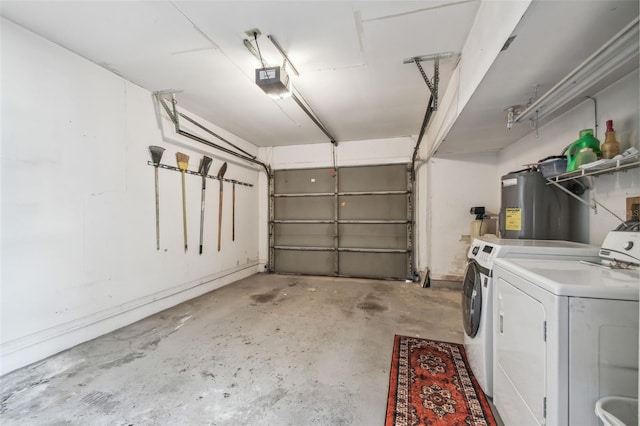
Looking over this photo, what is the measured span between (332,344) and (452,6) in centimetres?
285

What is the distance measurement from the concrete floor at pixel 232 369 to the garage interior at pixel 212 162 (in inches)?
0.7

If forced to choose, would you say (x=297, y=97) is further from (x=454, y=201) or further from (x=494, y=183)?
(x=494, y=183)

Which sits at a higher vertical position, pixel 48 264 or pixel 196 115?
pixel 196 115

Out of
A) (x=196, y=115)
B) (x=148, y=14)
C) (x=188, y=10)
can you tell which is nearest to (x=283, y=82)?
(x=188, y=10)

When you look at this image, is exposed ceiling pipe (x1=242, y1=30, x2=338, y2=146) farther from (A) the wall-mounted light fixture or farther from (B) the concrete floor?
(B) the concrete floor

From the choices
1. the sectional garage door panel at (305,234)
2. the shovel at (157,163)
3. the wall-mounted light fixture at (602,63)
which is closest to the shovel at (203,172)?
the shovel at (157,163)

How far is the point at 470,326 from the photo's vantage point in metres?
1.93

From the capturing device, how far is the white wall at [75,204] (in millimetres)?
2020

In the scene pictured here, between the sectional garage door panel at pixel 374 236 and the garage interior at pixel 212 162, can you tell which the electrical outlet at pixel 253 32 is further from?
the sectional garage door panel at pixel 374 236

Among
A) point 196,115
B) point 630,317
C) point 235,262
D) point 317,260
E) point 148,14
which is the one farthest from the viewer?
point 317,260

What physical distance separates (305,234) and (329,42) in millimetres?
3797

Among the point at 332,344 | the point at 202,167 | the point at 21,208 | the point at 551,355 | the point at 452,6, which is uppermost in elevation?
the point at 452,6

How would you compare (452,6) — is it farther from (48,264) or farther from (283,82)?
(48,264)

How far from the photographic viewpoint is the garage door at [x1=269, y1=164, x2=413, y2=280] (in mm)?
4984
